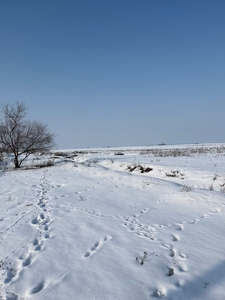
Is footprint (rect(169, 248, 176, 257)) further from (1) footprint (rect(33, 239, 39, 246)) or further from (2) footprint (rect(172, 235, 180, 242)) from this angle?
(1) footprint (rect(33, 239, 39, 246))

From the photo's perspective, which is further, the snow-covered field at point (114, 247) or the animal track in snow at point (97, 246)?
the animal track in snow at point (97, 246)

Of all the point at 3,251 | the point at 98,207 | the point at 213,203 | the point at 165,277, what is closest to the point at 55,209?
the point at 98,207

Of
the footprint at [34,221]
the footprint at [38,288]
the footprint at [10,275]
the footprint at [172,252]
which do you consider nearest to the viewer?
the footprint at [38,288]

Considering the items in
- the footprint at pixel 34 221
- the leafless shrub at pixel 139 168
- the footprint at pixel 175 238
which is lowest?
the footprint at pixel 175 238

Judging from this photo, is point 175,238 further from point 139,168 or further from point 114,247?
point 139,168

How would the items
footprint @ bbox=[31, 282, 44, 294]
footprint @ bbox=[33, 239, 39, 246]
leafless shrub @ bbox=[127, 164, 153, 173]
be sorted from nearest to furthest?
footprint @ bbox=[31, 282, 44, 294] < footprint @ bbox=[33, 239, 39, 246] < leafless shrub @ bbox=[127, 164, 153, 173]

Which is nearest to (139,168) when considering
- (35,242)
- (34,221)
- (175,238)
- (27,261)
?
(34,221)

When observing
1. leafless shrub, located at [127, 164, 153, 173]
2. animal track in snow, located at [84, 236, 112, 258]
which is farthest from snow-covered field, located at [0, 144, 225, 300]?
leafless shrub, located at [127, 164, 153, 173]

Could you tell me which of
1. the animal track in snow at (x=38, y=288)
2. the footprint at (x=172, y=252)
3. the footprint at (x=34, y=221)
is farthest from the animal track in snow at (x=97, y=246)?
the footprint at (x=34, y=221)

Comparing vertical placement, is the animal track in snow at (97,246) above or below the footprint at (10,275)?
below

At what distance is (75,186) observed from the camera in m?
8.90

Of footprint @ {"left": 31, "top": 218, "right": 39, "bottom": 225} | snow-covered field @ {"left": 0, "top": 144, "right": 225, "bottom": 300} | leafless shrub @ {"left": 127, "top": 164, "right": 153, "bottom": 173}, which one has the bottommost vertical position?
snow-covered field @ {"left": 0, "top": 144, "right": 225, "bottom": 300}

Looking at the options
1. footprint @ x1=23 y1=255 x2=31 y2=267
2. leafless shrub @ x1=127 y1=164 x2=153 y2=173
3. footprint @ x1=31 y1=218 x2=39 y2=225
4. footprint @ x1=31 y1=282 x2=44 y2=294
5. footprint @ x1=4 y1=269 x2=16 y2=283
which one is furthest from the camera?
leafless shrub @ x1=127 y1=164 x2=153 y2=173

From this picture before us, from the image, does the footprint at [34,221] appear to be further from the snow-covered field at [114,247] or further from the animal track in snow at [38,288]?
the animal track in snow at [38,288]
